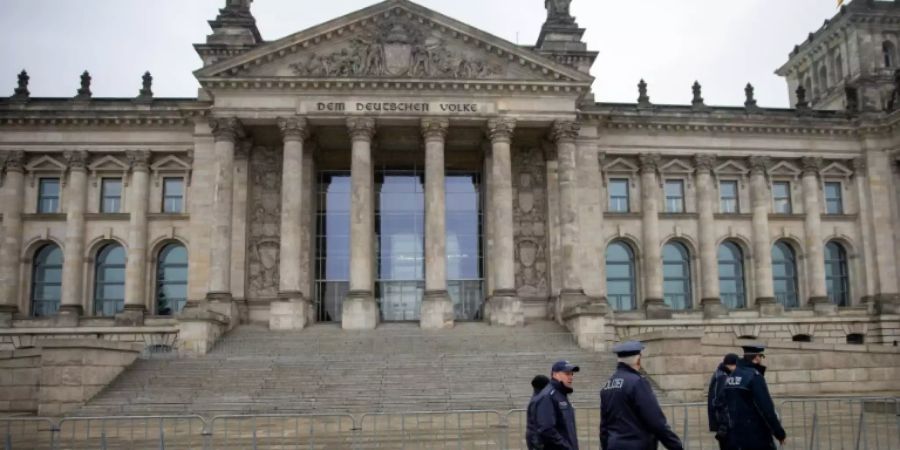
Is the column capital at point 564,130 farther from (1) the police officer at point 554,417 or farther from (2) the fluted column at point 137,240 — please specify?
(1) the police officer at point 554,417

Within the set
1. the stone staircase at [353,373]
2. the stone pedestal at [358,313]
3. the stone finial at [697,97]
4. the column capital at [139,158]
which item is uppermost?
the stone finial at [697,97]

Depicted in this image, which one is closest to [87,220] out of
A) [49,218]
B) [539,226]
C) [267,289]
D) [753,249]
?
[49,218]

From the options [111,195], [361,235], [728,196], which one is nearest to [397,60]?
[361,235]

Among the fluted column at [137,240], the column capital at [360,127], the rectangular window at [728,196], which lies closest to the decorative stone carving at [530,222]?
the column capital at [360,127]

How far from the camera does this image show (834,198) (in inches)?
1903

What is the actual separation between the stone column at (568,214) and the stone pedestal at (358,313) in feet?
28.7

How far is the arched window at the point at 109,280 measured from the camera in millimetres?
43812

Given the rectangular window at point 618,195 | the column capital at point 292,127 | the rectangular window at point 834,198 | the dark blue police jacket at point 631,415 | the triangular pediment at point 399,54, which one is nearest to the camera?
the dark blue police jacket at point 631,415

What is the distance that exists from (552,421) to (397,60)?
31.4 meters

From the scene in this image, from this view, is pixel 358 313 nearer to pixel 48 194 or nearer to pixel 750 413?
pixel 48 194

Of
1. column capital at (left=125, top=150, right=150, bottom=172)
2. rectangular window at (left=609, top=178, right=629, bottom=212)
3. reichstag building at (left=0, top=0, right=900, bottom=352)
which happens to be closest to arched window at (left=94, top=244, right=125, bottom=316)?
reichstag building at (left=0, top=0, right=900, bottom=352)

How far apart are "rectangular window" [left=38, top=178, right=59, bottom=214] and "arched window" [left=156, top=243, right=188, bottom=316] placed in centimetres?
625

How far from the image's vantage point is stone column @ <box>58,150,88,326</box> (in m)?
42.3

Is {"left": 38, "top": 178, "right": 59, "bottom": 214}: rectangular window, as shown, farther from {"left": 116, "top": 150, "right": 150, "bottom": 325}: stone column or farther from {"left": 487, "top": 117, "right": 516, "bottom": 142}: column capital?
{"left": 487, "top": 117, "right": 516, "bottom": 142}: column capital
